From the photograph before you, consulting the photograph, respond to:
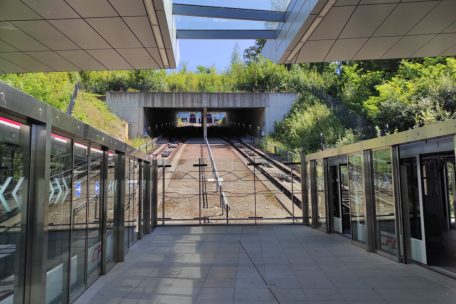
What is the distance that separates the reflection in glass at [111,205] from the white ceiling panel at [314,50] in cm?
492

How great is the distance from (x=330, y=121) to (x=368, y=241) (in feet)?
77.0

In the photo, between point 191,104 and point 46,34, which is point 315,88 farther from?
point 46,34

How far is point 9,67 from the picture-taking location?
1017 centimetres

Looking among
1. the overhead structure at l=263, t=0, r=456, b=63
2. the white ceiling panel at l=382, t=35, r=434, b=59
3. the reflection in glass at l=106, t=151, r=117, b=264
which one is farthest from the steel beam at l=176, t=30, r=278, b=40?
the reflection in glass at l=106, t=151, r=117, b=264

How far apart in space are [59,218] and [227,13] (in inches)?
259

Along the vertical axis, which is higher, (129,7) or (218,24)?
(218,24)

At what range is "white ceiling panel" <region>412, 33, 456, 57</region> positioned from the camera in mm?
8859

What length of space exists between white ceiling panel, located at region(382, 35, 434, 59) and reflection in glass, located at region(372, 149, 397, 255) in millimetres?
2412

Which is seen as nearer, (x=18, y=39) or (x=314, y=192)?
(x=18, y=39)

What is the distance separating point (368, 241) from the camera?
379 inches

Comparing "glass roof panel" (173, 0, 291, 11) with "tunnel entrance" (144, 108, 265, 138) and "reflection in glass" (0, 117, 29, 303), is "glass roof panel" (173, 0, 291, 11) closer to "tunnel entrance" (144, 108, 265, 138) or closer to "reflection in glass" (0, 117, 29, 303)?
"reflection in glass" (0, 117, 29, 303)

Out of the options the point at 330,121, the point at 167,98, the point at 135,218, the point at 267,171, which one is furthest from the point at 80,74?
the point at 135,218

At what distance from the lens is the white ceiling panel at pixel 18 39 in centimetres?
771

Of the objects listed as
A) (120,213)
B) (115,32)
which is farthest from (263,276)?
(115,32)
